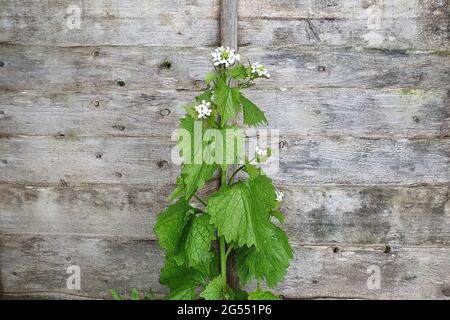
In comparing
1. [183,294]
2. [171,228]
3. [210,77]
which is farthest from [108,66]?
[183,294]

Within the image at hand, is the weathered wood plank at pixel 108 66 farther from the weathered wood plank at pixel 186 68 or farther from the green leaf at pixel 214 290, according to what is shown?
the green leaf at pixel 214 290

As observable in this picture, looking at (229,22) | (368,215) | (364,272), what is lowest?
(364,272)

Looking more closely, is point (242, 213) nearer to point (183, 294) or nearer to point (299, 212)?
point (183, 294)

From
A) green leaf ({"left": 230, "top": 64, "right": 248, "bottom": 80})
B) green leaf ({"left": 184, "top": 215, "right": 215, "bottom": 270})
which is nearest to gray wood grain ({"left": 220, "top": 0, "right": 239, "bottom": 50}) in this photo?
green leaf ({"left": 230, "top": 64, "right": 248, "bottom": 80})

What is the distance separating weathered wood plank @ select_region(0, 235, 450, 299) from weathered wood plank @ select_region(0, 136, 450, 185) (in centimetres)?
39

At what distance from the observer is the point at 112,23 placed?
9.05ft

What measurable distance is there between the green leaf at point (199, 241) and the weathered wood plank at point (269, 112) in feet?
2.40

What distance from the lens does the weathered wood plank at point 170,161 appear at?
113 inches

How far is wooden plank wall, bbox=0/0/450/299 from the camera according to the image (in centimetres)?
274

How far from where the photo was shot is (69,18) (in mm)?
2756

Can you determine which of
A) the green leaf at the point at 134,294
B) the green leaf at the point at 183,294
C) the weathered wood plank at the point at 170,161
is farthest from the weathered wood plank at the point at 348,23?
the green leaf at the point at 134,294

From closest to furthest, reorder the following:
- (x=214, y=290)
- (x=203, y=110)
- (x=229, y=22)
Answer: (x=203, y=110) → (x=214, y=290) → (x=229, y=22)

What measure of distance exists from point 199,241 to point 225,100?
2.11 feet
